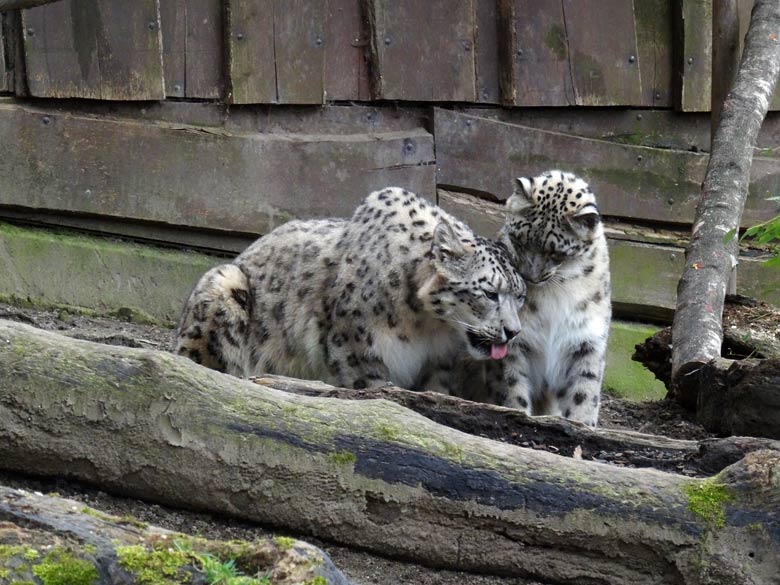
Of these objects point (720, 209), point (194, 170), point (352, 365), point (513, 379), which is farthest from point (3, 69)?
point (720, 209)

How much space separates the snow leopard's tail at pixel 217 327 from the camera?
6773 mm

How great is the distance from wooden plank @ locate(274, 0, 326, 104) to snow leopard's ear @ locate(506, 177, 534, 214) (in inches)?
81.5

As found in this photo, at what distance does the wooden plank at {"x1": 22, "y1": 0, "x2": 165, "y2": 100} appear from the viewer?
721cm

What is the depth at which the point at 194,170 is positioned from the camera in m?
7.77

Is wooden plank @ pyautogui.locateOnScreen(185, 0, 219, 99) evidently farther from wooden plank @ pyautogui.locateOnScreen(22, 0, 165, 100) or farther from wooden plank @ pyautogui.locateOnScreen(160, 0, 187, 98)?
wooden plank @ pyautogui.locateOnScreen(22, 0, 165, 100)

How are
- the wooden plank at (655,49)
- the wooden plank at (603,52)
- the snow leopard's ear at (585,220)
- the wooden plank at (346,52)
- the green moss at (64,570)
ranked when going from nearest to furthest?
the green moss at (64,570), the snow leopard's ear at (585,220), the wooden plank at (346,52), the wooden plank at (603,52), the wooden plank at (655,49)

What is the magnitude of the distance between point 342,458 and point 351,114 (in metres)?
4.52

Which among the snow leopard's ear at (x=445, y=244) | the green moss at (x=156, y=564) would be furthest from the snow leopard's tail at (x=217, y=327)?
the green moss at (x=156, y=564)

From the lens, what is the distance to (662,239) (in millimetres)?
9023

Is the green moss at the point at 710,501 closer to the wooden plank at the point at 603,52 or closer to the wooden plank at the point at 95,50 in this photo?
the wooden plank at the point at 95,50

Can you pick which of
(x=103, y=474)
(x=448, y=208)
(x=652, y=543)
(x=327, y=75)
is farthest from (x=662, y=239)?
(x=103, y=474)

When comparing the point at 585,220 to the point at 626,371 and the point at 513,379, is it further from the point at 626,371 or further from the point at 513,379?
the point at 626,371

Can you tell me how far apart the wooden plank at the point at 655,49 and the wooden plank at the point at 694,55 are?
0.27 ft

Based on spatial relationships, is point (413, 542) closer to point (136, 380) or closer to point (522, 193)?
point (136, 380)
